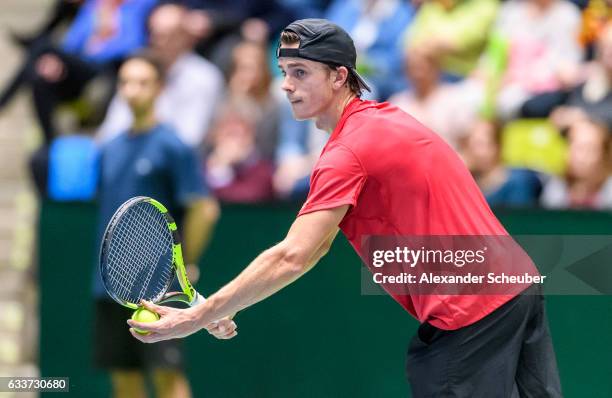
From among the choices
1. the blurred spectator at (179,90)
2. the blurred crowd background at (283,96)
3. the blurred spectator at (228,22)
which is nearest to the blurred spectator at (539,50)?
the blurred crowd background at (283,96)

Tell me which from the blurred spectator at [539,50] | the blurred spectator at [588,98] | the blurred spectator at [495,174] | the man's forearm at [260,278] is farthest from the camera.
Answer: the blurred spectator at [539,50]

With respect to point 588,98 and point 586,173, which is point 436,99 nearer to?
point 588,98

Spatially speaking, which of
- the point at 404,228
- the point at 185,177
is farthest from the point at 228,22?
the point at 404,228

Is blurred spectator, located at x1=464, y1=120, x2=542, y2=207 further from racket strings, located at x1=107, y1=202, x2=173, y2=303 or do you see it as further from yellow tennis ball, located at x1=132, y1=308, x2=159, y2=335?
yellow tennis ball, located at x1=132, y1=308, x2=159, y2=335

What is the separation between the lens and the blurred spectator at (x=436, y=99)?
7.53 m

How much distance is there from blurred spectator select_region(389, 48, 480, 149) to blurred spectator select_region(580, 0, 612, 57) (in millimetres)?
756

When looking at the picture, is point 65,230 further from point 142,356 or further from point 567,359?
point 567,359

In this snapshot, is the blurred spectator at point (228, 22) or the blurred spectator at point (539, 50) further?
the blurred spectator at point (228, 22)

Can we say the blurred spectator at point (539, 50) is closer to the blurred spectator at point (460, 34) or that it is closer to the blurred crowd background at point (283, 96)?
the blurred crowd background at point (283, 96)

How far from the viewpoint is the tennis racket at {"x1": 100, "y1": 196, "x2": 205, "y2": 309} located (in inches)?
174

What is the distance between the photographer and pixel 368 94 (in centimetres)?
780

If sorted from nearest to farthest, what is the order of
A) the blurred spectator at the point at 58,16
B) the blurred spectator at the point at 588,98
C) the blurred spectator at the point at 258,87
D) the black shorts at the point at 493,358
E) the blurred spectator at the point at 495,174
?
the black shorts at the point at 493,358, the blurred spectator at the point at 495,174, the blurred spectator at the point at 588,98, the blurred spectator at the point at 258,87, the blurred spectator at the point at 58,16

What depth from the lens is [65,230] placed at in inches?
295

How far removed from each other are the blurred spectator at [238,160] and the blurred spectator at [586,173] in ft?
5.84
